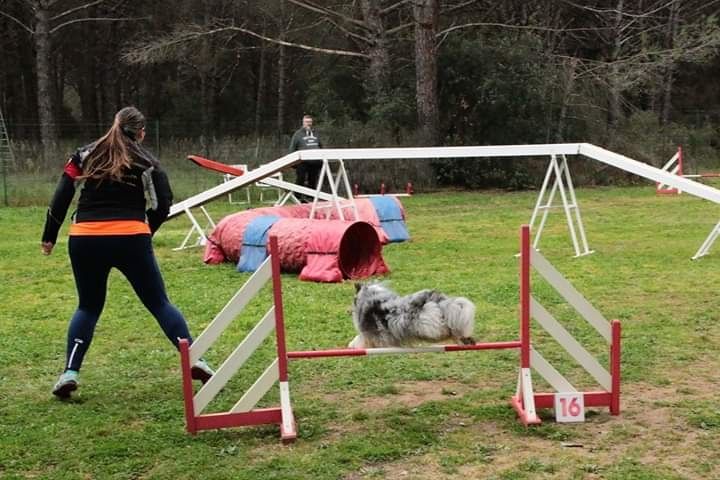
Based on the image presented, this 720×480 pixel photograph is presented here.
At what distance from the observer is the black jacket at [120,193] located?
170 inches

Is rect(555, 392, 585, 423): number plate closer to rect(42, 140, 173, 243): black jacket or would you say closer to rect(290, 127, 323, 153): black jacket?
rect(42, 140, 173, 243): black jacket

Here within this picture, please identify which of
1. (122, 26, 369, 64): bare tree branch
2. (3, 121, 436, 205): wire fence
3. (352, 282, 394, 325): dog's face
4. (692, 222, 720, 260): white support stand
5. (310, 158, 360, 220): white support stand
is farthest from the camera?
(122, 26, 369, 64): bare tree branch

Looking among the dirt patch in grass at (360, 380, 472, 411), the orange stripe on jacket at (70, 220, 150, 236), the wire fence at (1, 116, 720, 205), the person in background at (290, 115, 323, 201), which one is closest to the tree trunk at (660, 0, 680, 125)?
the wire fence at (1, 116, 720, 205)

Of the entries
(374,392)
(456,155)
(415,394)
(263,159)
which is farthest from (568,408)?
(263,159)

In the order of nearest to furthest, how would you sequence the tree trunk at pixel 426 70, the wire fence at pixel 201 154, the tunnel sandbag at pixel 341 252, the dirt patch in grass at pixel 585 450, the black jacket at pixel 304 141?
the dirt patch in grass at pixel 585 450, the tunnel sandbag at pixel 341 252, the black jacket at pixel 304 141, the wire fence at pixel 201 154, the tree trunk at pixel 426 70

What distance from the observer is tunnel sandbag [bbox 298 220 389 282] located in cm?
817

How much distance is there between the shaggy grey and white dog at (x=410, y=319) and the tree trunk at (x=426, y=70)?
16.4 metres

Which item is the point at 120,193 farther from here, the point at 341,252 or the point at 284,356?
the point at 341,252

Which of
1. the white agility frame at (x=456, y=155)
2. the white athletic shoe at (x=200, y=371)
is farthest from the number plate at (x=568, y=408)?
the white agility frame at (x=456, y=155)

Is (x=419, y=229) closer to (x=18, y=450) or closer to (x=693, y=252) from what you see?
(x=693, y=252)

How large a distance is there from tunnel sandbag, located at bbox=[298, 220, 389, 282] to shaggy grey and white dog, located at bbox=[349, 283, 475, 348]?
3.90m

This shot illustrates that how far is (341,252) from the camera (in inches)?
339

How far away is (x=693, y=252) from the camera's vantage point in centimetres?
949

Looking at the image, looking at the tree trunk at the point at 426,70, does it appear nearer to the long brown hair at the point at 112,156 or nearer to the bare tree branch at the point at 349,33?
the bare tree branch at the point at 349,33
